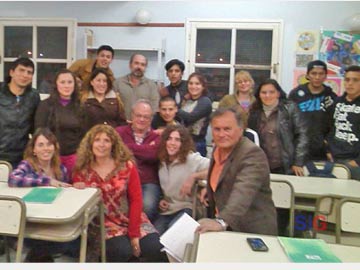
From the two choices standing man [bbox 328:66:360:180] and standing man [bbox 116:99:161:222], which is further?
standing man [bbox 328:66:360:180]

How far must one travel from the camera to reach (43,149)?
2.33 metres

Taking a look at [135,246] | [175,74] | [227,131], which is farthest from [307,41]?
[135,246]

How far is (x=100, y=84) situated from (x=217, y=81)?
7.05ft

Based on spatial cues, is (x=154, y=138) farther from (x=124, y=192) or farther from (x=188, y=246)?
(x=188, y=246)

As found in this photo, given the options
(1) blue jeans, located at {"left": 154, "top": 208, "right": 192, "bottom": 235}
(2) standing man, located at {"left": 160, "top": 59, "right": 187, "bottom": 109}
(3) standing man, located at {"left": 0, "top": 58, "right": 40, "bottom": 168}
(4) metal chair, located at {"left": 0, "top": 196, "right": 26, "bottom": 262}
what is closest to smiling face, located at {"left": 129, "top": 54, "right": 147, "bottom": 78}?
(2) standing man, located at {"left": 160, "top": 59, "right": 187, "bottom": 109}

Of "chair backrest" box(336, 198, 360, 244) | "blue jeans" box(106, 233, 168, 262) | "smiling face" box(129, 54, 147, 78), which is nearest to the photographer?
"chair backrest" box(336, 198, 360, 244)

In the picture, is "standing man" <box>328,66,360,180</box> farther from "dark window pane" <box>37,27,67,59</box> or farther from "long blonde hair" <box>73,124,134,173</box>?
"dark window pane" <box>37,27,67,59</box>

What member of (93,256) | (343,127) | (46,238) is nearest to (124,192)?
(93,256)

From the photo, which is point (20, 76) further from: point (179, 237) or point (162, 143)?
point (179, 237)

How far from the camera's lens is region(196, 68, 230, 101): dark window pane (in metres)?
4.80

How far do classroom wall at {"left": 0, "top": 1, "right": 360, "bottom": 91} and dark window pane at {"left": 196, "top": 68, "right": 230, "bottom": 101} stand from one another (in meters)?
0.37

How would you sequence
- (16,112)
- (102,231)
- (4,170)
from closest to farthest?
(102,231) < (4,170) < (16,112)

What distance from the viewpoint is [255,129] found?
2.93 m

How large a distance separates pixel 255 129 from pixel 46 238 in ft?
5.49
